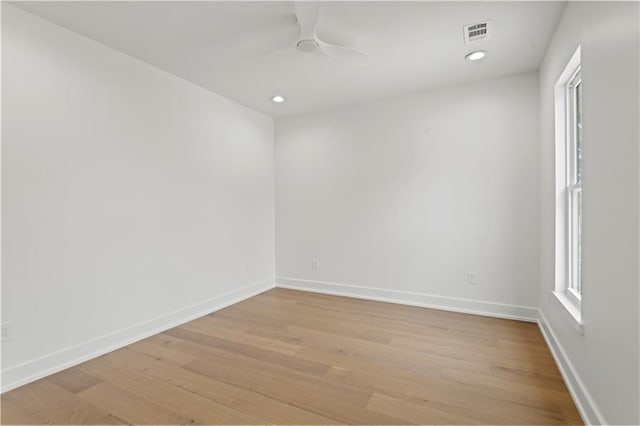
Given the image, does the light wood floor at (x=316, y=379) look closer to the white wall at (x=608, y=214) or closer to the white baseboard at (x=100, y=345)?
the white baseboard at (x=100, y=345)

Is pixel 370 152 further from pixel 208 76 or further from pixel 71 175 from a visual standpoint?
pixel 71 175

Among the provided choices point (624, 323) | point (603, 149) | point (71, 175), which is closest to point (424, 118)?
point (603, 149)

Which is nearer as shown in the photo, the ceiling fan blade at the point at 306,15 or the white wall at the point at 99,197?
the ceiling fan blade at the point at 306,15

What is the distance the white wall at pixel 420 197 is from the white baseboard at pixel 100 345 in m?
1.38

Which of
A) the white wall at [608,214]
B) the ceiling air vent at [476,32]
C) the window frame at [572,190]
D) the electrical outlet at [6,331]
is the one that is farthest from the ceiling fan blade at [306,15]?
the electrical outlet at [6,331]

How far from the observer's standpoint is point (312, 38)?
2252 millimetres

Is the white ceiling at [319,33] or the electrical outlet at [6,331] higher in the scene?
the white ceiling at [319,33]

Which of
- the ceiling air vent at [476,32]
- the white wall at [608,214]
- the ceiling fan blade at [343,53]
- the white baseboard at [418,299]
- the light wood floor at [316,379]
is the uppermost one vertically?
the ceiling air vent at [476,32]

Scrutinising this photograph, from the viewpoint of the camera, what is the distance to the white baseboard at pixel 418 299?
10.8 feet

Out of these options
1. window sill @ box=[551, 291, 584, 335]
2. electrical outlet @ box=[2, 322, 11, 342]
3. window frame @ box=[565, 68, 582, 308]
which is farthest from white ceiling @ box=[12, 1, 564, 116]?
electrical outlet @ box=[2, 322, 11, 342]

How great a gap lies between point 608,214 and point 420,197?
232 cm

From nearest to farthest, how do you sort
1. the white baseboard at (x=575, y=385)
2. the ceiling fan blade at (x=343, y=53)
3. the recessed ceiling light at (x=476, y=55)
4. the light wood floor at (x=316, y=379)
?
the white baseboard at (x=575, y=385), the light wood floor at (x=316, y=379), the ceiling fan blade at (x=343, y=53), the recessed ceiling light at (x=476, y=55)

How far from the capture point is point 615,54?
1.37 metres

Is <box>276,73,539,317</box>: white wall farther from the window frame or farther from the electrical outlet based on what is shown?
the electrical outlet
